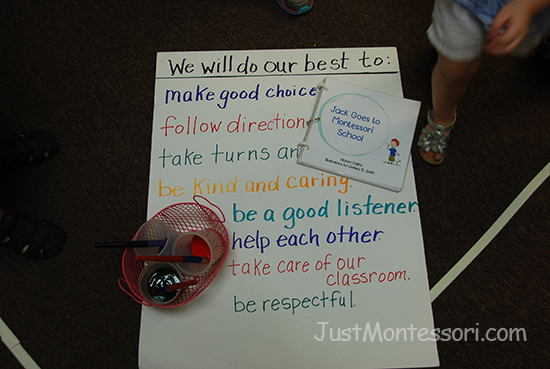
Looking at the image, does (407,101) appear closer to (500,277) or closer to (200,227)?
(500,277)

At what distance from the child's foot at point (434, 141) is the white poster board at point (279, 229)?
61 millimetres

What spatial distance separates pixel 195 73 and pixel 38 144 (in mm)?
441

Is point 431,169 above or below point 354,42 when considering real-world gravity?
below

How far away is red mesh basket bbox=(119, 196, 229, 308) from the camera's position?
0.75 meters

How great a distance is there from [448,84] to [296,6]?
49 centimetres

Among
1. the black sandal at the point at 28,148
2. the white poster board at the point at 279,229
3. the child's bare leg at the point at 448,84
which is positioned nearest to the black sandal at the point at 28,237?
the black sandal at the point at 28,148

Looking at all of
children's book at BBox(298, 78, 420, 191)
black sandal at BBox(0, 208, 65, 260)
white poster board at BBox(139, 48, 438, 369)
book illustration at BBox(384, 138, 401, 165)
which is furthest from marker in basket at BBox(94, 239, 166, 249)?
book illustration at BBox(384, 138, 401, 165)

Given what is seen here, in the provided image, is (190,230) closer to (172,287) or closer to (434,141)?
(172,287)

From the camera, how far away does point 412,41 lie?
957 mm

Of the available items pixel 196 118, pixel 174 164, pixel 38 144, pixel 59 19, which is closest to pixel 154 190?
pixel 174 164

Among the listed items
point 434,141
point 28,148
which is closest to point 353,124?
point 434,141

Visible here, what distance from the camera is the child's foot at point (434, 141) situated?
0.85 m

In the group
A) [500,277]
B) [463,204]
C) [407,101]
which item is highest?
[407,101]

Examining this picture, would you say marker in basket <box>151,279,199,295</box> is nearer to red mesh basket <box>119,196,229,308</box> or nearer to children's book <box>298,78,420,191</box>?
red mesh basket <box>119,196,229,308</box>
